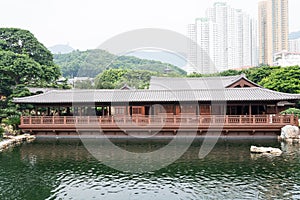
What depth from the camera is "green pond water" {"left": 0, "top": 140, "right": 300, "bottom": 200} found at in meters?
A: 10.3

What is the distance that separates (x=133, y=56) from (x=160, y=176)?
69.2 metres

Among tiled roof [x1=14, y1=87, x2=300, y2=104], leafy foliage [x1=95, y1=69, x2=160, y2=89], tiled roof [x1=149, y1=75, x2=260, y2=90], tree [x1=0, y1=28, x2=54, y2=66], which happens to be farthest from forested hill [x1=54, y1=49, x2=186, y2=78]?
tiled roof [x1=14, y1=87, x2=300, y2=104]

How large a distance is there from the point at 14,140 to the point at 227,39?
69.8m

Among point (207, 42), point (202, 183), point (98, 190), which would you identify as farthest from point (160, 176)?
point (207, 42)

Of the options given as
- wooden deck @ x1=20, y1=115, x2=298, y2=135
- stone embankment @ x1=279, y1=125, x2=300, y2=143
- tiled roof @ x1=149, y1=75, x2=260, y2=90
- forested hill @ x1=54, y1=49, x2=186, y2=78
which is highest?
forested hill @ x1=54, y1=49, x2=186, y2=78

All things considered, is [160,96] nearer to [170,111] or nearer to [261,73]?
[170,111]

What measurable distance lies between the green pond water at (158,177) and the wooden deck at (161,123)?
10.7ft

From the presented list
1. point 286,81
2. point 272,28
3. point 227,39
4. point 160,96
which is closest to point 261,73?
point 286,81

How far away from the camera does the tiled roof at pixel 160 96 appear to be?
70.0 ft

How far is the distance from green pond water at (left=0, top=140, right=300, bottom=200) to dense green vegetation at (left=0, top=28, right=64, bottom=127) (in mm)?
9867

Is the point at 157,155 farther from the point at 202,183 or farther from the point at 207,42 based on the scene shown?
the point at 207,42

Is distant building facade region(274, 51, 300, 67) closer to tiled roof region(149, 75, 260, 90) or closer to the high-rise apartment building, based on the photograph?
the high-rise apartment building

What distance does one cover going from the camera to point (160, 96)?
899 inches

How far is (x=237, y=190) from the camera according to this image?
34.2ft
